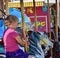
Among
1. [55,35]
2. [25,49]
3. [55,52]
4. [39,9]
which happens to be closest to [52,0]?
[39,9]

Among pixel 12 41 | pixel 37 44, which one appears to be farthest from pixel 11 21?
pixel 37 44

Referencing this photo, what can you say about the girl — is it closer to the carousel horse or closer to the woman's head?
the woman's head

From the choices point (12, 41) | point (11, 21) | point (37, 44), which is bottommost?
point (37, 44)

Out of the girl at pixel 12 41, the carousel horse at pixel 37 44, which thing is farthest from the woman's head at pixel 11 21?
the carousel horse at pixel 37 44

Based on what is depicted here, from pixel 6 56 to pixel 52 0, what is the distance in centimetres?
345

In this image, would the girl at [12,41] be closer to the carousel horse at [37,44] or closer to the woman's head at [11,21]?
the woman's head at [11,21]

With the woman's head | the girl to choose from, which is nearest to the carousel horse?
the girl

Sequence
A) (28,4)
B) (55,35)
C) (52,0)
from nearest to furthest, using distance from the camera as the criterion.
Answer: (55,35), (28,4), (52,0)

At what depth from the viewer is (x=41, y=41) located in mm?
4895

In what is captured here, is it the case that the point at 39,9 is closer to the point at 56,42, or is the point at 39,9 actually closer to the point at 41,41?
the point at 56,42

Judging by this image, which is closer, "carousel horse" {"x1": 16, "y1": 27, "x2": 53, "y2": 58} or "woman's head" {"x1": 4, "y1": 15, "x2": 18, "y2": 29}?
"woman's head" {"x1": 4, "y1": 15, "x2": 18, "y2": 29}

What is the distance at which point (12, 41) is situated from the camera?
3953 mm

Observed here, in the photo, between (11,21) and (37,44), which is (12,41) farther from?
(37,44)

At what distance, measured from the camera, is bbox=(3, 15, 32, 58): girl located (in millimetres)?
3945
